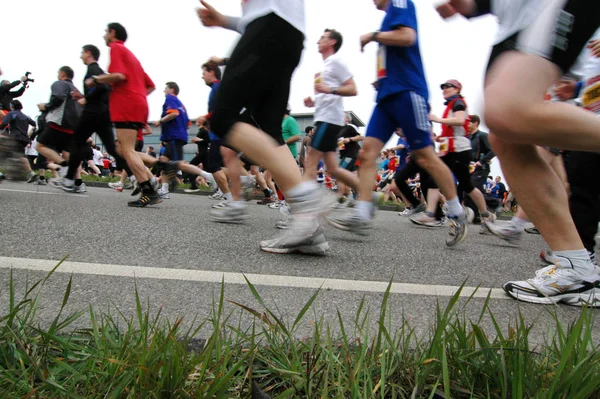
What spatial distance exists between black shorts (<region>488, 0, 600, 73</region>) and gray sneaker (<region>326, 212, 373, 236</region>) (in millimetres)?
1929

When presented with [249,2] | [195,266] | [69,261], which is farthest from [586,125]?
[69,261]

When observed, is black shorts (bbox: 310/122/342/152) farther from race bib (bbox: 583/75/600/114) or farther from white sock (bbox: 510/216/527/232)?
race bib (bbox: 583/75/600/114)

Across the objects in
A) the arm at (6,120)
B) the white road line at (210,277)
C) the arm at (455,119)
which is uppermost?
the arm at (455,119)

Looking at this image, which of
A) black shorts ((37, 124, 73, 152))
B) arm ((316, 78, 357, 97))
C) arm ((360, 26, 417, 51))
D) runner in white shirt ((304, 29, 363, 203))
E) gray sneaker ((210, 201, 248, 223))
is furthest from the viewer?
black shorts ((37, 124, 73, 152))

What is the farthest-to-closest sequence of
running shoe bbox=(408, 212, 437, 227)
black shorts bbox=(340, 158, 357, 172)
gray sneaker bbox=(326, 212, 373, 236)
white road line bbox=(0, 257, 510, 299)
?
black shorts bbox=(340, 158, 357, 172), running shoe bbox=(408, 212, 437, 227), gray sneaker bbox=(326, 212, 373, 236), white road line bbox=(0, 257, 510, 299)

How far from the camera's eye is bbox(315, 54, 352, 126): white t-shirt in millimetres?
4953

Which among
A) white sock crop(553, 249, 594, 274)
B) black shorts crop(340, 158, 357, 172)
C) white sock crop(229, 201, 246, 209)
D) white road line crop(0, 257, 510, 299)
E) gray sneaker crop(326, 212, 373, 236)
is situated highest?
white sock crop(553, 249, 594, 274)

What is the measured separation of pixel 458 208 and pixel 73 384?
3618 millimetres

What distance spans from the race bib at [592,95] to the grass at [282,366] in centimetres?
206

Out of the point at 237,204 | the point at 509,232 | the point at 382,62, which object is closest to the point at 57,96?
the point at 237,204

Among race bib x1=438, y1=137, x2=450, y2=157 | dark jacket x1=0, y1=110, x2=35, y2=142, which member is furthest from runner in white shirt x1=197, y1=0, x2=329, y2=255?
dark jacket x1=0, y1=110, x2=35, y2=142

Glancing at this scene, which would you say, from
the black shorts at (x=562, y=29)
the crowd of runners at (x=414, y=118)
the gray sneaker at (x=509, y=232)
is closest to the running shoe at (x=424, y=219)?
the crowd of runners at (x=414, y=118)

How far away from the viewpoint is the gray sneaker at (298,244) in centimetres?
265

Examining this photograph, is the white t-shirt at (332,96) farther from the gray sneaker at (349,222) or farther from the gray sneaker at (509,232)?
the gray sneaker at (509,232)
